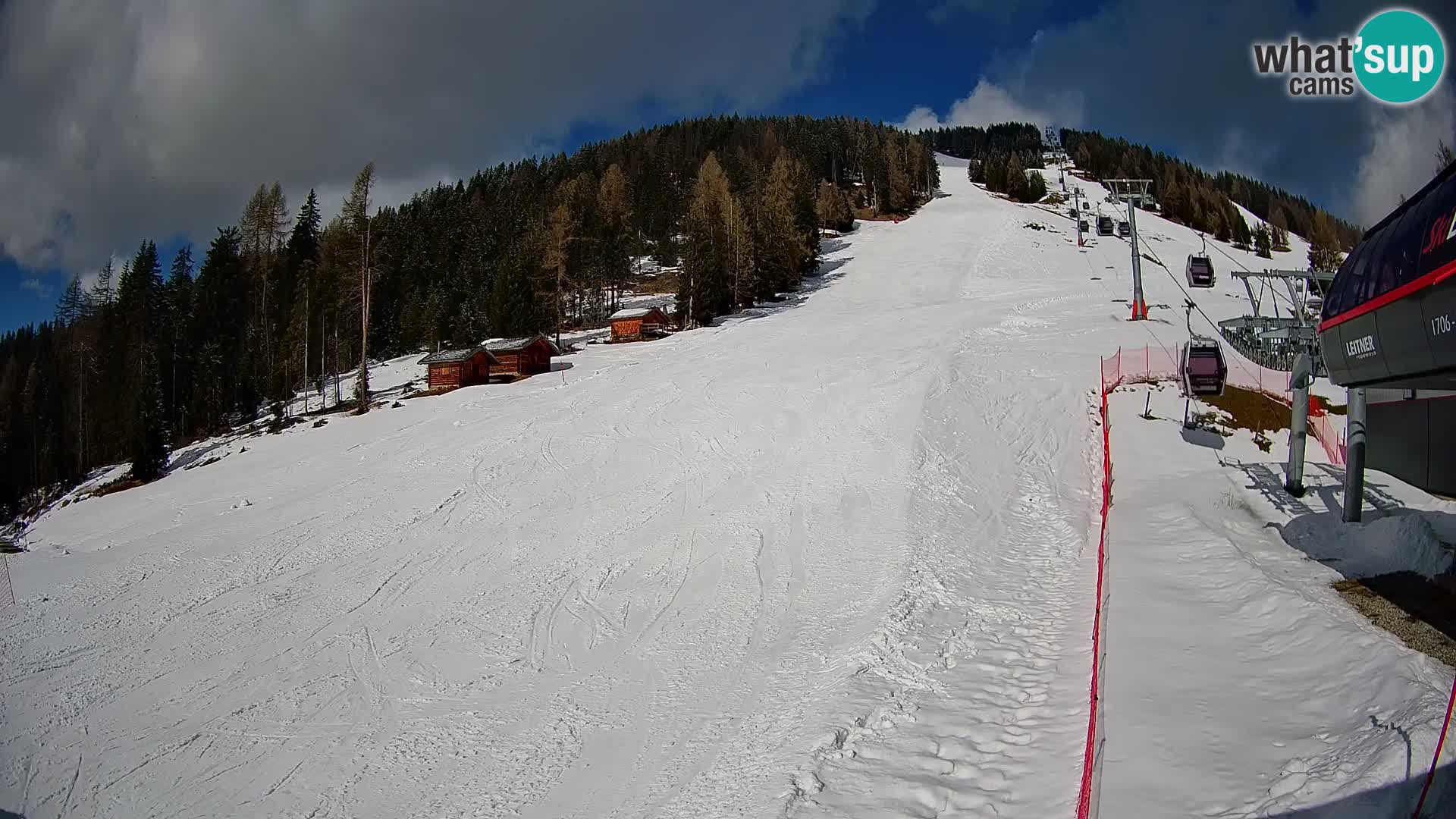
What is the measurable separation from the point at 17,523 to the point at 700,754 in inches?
1385

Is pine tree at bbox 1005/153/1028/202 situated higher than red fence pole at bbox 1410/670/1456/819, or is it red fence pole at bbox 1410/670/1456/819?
pine tree at bbox 1005/153/1028/202

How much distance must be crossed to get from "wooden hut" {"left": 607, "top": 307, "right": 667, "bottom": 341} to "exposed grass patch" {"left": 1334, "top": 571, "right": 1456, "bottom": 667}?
45.2 m

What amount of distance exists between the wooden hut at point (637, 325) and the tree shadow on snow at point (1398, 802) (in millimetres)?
48556

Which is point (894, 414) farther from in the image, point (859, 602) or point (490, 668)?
point (490, 668)

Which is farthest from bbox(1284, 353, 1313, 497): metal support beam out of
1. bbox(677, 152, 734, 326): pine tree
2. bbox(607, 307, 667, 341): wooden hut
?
bbox(677, 152, 734, 326): pine tree

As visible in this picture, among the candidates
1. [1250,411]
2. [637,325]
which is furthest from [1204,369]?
[637,325]

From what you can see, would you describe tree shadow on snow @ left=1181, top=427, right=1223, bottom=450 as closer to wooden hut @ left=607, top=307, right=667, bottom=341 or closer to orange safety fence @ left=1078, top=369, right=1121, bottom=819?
orange safety fence @ left=1078, top=369, right=1121, bottom=819

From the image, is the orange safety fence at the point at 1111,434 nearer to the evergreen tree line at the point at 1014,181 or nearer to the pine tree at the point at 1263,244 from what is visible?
the pine tree at the point at 1263,244

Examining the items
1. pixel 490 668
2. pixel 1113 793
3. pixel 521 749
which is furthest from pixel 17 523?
pixel 1113 793

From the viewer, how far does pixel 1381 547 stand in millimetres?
10703

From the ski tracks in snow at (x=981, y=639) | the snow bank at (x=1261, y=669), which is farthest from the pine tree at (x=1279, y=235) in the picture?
the snow bank at (x=1261, y=669)

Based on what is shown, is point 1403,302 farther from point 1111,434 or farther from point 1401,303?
point 1111,434

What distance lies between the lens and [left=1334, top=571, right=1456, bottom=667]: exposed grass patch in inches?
297

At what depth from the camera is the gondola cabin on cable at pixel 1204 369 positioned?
1706 cm
